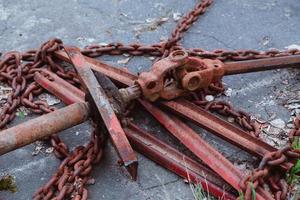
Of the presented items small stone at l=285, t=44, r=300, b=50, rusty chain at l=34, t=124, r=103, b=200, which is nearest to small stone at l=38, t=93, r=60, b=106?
rusty chain at l=34, t=124, r=103, b=200

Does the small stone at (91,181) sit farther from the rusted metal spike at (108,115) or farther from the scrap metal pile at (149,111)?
the rusted metal spike at (108,115)

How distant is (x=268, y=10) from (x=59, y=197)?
2202mm

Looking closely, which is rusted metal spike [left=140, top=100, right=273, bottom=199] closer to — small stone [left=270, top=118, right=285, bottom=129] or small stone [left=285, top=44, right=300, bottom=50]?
small stone [left=270, top=118, right=285, bottom=129]

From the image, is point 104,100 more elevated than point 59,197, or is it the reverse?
point 104,100

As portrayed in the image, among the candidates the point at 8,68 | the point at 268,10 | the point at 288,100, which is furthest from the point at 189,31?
the point at 8,68

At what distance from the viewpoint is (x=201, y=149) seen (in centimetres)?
256

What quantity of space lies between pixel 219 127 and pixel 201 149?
0.57 feet

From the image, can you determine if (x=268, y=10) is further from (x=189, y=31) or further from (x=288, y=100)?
(x=288, y=100)

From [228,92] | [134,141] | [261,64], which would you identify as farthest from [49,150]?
[261,64]

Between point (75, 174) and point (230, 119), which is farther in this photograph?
point (230, 119)

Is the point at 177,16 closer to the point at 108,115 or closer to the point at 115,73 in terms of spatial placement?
the point at 115,73

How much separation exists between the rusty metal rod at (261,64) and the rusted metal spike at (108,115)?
0.73 metres

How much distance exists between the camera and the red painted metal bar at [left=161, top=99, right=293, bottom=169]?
2.60 metres

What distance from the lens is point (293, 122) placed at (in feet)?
9.64
